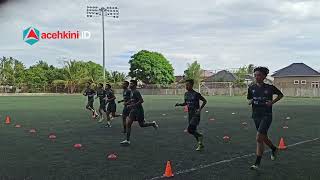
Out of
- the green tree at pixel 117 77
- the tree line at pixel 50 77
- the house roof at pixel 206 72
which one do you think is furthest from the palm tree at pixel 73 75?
the house roof at pixel 206 72

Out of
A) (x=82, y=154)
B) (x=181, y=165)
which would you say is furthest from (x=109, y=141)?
(x=181, y=165)

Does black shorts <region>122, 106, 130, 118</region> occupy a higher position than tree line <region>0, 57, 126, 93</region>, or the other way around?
tree line <region>0, 57, 126, 93</region>

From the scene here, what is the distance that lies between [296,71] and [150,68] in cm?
2934

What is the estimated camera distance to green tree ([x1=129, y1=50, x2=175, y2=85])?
285 feet

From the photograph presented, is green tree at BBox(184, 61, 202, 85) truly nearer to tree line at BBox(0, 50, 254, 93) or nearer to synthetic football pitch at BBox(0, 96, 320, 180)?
tree line at BBox(0, 50, 254, 93)

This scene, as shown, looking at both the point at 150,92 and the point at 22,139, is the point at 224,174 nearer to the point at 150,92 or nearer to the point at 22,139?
the point at 22,139

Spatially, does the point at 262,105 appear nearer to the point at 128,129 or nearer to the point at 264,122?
the point at 264,122

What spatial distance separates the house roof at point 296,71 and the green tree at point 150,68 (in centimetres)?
2282

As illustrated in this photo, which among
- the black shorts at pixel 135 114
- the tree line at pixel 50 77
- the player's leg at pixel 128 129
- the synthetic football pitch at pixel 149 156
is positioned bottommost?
the synthetic football pitch at pixel 149 156

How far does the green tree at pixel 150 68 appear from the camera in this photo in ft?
285

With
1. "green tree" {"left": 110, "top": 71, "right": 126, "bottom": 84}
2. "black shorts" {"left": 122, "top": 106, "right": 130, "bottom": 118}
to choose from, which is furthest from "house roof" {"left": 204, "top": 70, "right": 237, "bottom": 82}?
"black shorts" {"left": 122, "top": 106, "right": 130, "bottom": 118}

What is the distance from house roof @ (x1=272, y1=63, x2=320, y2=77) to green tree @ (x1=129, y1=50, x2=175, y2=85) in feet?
74.9

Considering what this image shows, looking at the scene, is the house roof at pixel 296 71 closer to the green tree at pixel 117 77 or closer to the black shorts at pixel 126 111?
the green tree at pixel 117 77

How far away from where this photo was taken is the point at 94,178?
6453mm
